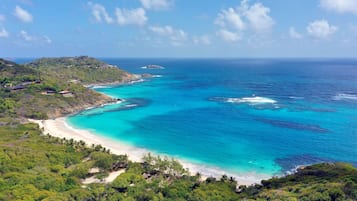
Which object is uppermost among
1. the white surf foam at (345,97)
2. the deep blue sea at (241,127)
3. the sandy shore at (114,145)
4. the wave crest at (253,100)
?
the white surf foam at (345,97)

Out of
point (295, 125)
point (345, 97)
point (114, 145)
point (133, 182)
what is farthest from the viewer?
point (345, 97)

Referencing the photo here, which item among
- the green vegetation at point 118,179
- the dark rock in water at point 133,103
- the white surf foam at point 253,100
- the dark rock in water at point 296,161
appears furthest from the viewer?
the white surf foam at point 253,100

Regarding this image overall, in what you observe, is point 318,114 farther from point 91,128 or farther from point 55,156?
point 55,156

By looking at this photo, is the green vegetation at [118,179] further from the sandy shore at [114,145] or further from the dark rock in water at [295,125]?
the dark rock in water at [295,125]

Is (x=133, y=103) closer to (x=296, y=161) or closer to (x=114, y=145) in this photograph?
(x=114, y=145)

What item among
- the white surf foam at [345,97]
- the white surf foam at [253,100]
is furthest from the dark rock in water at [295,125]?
the white surf foam at [345,97]

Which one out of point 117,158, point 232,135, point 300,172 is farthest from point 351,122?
point 117,158

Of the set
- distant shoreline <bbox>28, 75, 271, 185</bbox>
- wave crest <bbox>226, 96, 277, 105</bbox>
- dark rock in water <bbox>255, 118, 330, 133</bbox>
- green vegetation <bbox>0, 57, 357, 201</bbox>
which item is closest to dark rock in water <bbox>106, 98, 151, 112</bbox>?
distant shoreline <bbox>28, 75, 271, 185</bbox>

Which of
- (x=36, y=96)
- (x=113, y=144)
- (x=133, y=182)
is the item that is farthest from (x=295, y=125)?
(x=36, y=96)
